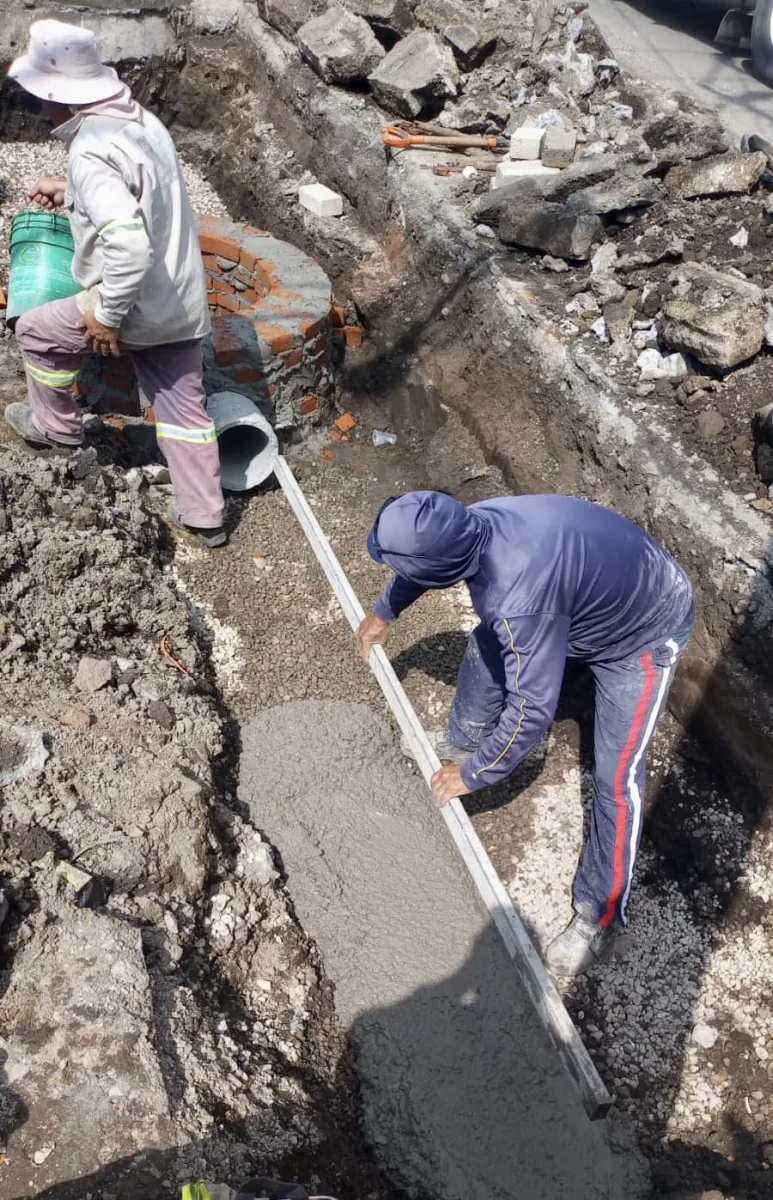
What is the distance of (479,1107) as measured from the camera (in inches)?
106

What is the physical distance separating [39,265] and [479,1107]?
4056 mm

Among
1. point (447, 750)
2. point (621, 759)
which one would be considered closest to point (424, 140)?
point (447, 750)

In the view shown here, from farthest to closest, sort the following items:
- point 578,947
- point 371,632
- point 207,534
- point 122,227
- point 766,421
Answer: point 207,534, point 766,421, point 371,632, point 122,227, point 578,947

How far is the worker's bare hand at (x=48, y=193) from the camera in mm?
4066

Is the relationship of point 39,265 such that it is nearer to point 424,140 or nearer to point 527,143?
point 424,140

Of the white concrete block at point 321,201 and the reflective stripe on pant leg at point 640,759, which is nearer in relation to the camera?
the reflective stripe on pant leg at point 640,759

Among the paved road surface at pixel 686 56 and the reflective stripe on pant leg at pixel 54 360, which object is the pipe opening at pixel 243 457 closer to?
the reflective stripe on pant leg at pixel 54 360

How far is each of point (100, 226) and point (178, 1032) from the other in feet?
9.10

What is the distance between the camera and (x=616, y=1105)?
282cm

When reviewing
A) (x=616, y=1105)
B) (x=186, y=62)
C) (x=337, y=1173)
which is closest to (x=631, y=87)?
(x=186, y=62)

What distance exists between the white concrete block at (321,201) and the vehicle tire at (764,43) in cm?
465

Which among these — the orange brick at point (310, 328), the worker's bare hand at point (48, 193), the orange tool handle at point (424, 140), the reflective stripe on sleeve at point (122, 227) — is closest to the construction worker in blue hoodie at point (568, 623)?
the reflective stripe on sleeve at point (122, 227)

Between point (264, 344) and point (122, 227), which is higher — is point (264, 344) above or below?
below

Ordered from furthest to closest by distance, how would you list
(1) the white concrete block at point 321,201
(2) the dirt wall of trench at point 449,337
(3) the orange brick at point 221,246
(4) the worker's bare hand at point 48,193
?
1. (1) the white concrete block at point 321,201
2. (3) the orange brick at point 221,246
3. (4) the worker's bare hand at point 48,193
4. (2) the dirt wall of trench at point 449,337
